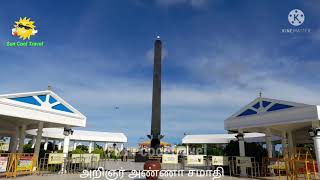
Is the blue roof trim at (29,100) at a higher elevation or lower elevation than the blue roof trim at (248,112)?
higher

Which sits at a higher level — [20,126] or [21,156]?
[20,126]

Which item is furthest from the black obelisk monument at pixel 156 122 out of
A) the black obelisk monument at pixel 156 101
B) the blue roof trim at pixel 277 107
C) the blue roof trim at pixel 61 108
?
the blue roof trim at pixel 277 107

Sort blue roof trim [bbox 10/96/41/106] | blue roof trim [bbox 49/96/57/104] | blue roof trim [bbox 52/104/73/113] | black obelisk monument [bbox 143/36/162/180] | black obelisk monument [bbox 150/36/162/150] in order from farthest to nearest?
blue roof trim [bbox 52/104/73/113] → blue roof trim [bbox 49/96/57/104] → blue roof trim [bbox 10/96/41/106] → black obelisk monument [bbox 150/36/162/150] → black obelisk monument [bbox 143/36/162/180]

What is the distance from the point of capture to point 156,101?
16109 mm

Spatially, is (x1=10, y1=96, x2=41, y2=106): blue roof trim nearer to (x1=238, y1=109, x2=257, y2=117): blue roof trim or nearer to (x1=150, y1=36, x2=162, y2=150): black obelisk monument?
(x1=150, y1=36, x2=162, y2=150): black obelisk monument

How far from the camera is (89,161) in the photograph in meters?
21.4

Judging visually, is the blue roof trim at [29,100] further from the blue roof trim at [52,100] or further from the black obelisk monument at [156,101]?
the black obelisk monument at [156,101]

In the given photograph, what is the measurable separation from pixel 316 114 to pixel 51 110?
17.3 meters

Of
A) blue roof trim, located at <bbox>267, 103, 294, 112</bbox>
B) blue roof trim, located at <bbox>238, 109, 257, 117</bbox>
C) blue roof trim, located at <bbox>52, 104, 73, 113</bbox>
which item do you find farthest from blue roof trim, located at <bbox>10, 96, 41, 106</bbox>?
blue roof trim, located at <bbox>267, 103, 294, 112</bbox>

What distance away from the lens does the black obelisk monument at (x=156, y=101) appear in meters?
15.2

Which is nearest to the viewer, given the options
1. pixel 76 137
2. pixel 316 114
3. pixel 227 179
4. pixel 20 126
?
pixel 316 114

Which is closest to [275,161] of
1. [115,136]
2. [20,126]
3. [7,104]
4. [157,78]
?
[157,78]

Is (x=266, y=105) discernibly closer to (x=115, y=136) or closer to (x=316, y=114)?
(x=316, y=114)

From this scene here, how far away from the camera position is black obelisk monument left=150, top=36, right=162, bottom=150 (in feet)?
49.8
